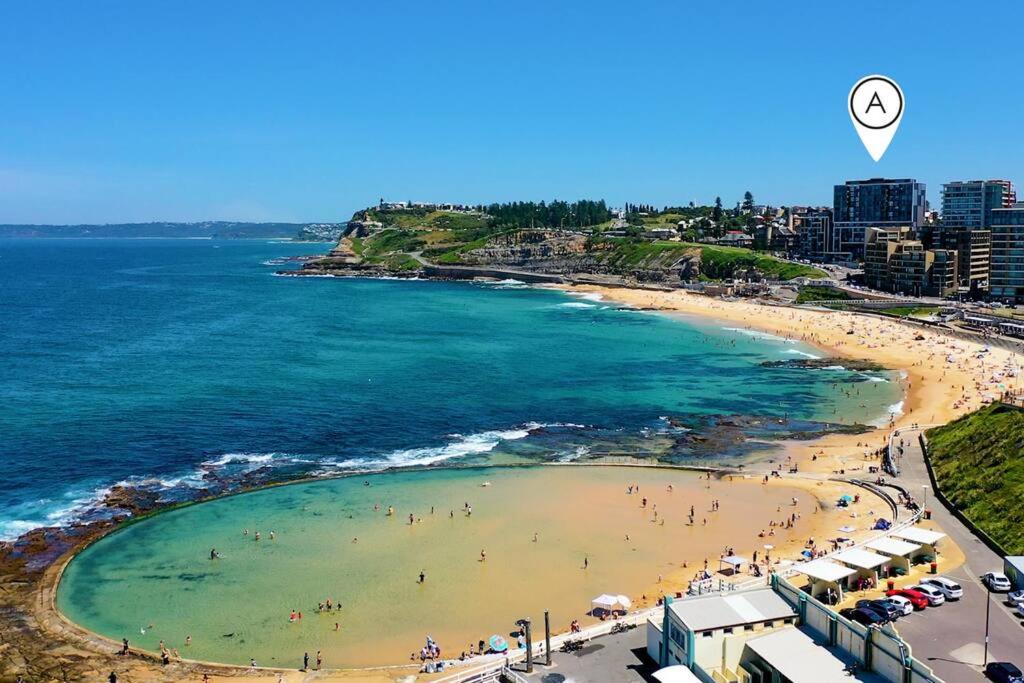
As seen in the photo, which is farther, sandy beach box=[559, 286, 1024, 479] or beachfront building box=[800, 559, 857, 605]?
sandy beach box=[559, 286, 1024, 479]

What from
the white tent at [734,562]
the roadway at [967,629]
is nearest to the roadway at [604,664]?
the roadway at [967,629]

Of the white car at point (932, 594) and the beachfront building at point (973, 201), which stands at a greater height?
the beachfront building at point (973, 201)

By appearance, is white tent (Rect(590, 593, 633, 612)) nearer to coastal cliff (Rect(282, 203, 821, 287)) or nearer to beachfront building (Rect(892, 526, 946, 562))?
beachfront building (Rect(892, 526, 946, 562))

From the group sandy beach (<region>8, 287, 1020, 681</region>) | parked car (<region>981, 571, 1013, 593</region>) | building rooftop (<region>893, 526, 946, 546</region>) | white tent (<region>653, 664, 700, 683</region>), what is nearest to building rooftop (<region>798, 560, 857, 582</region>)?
building rooftop (<region>893, 526, 946, 546</region>)

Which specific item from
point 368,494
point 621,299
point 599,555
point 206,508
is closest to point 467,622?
point 599,555

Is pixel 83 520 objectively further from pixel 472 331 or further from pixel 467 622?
pixel 472 331

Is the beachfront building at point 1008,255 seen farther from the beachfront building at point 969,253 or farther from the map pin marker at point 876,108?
the map pin marker at point 876,108

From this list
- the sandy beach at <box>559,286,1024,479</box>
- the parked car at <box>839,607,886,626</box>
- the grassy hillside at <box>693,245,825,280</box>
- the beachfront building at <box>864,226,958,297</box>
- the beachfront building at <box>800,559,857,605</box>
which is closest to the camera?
the parked car at <box>839,607,886,626</box>
